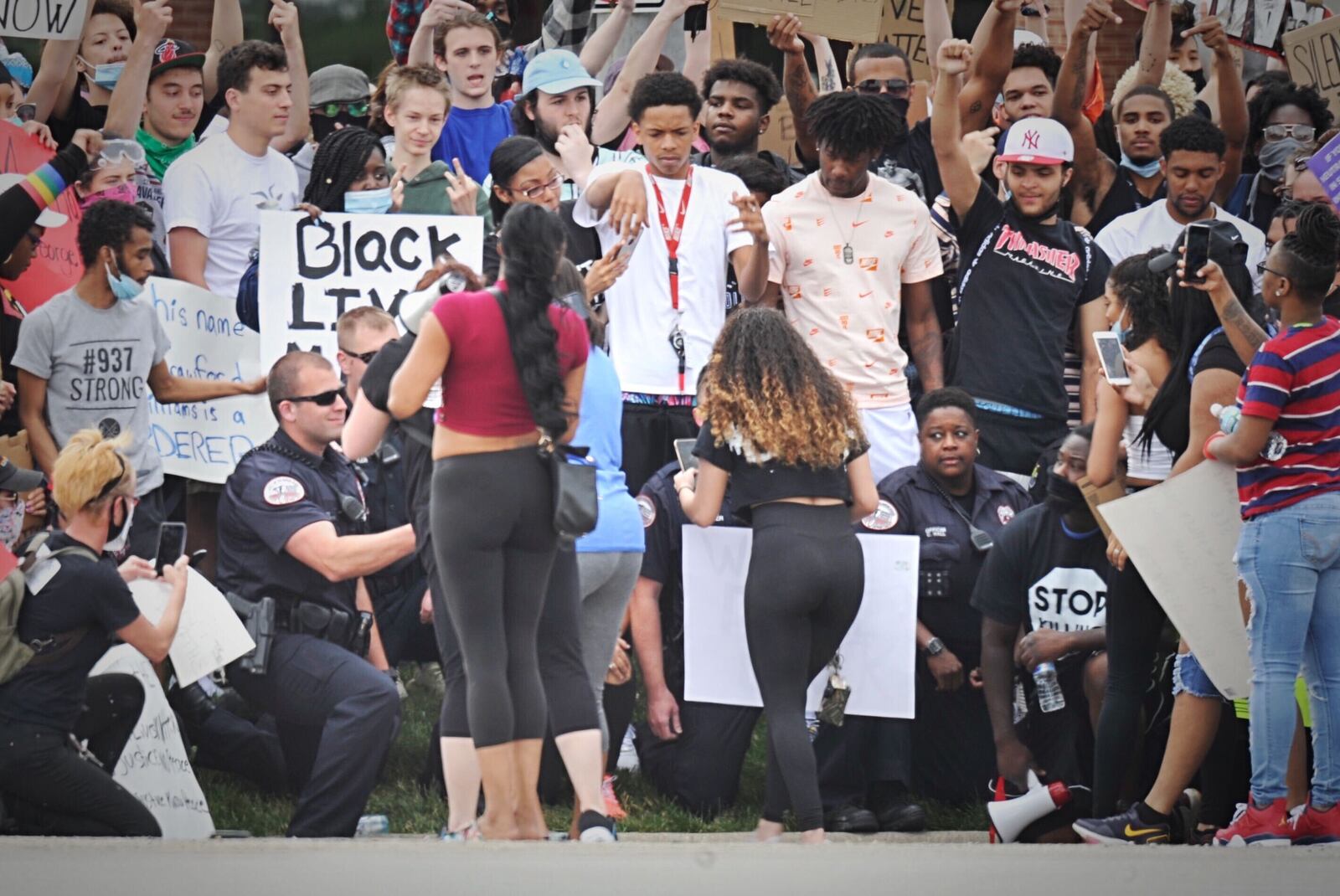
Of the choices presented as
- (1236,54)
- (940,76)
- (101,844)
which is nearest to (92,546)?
(101,844)

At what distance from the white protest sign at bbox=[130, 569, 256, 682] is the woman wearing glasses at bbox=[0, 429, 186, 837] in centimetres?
4

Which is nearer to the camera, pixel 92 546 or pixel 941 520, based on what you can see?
pixel 92 546

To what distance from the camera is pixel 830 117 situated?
6.83 m

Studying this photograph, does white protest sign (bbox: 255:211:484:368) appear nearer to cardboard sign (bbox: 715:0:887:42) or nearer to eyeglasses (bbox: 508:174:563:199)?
eyeglasses (bbox: 508:174:563:199)

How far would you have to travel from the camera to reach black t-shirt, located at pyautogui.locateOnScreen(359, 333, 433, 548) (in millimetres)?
5586

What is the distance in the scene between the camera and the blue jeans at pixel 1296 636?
5.68 metres

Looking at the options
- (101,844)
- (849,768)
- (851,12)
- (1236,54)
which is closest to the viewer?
(101,844)

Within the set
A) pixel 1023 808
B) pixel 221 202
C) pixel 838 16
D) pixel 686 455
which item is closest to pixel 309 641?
pixel 686 455

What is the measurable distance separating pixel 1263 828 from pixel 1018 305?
82.9 inches

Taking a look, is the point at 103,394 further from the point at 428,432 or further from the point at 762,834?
the point at 762,834

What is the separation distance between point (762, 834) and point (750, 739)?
0.59 metres

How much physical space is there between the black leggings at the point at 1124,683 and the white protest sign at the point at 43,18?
4.12m

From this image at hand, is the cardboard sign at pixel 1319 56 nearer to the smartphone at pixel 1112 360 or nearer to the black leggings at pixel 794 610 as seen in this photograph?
the smartphone at pixel 1112 360

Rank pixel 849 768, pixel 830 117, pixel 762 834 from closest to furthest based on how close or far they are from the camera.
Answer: pixel 762 834
pixel 849 768
pixel 830 117
